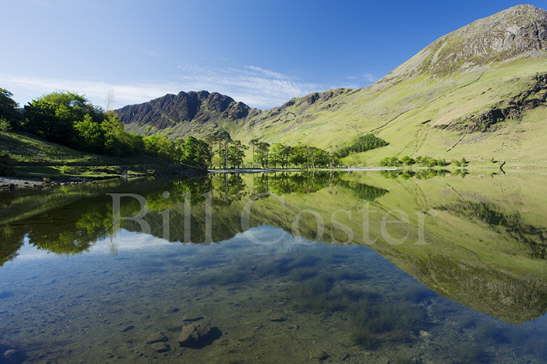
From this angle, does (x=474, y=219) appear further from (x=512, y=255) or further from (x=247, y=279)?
(x=247, y=279)

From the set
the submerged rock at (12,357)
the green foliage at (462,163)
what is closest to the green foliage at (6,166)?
the submerged rock at (12,357)

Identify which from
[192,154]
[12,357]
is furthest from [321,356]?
[192,154]

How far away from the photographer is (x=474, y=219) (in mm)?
23578

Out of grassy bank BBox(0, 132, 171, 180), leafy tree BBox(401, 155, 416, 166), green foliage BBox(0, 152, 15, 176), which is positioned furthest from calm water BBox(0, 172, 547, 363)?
leafy tree BBox(401, 155, 416, 166)

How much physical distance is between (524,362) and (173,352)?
28.3ft

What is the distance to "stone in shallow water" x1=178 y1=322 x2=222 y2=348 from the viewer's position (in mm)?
7305

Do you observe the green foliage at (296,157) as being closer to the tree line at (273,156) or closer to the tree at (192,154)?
the tree line at (273,156)

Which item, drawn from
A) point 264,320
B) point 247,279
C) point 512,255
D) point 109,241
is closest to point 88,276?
point 109,241

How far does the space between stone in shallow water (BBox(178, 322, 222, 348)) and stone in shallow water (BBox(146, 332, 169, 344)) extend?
44cm

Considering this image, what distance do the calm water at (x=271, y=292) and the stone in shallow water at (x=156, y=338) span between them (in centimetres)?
4

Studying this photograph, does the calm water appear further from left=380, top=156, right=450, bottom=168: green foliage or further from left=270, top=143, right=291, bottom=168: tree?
left=380, top=156, right=450, bottom=168: green foliage

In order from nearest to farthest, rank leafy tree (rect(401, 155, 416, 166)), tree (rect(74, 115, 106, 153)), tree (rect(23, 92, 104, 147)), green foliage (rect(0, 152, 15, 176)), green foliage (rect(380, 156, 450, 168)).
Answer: green foliage (rect(0, 152, 15, 176)), tree (rect(23, 92, 104, 147)), tree (rect(74, 115, 106, 153)), green foliage (rect(380, 156, 450, 168)), leafy tree (rect(401, 155, 416, 166))

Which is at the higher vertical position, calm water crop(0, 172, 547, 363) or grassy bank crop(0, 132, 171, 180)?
grassy bank crop(0, 132, 171, 180)

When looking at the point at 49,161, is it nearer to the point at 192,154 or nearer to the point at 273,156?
the point at 192,154
